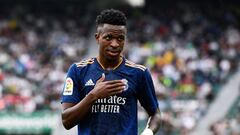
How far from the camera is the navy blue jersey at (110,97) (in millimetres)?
4906

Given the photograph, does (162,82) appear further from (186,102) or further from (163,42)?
(163,42)

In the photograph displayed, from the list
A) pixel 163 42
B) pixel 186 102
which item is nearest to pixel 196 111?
pixel 186 102

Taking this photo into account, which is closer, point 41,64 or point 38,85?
point 38,85

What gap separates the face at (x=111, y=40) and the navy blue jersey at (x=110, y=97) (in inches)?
6.8

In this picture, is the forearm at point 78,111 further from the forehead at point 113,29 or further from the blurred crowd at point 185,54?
the blurred crowd at point 185,54

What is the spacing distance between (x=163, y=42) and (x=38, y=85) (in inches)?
179

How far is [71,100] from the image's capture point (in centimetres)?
500

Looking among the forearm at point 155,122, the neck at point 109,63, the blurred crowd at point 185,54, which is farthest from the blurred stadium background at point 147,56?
the neck at point 109,63

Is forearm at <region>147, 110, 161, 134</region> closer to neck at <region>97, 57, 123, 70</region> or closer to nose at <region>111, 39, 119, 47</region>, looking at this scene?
neck at <region>97, 57, 123, 70</region>

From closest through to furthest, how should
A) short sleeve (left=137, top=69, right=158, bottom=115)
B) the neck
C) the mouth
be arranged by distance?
the mouth
the neck
short sleeve (left=137, top=69, right=158, bottom=115)

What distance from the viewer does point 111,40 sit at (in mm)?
4855

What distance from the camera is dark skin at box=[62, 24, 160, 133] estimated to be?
478 cm

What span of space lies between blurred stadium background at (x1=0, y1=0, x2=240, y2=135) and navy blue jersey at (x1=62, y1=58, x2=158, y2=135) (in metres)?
9.89

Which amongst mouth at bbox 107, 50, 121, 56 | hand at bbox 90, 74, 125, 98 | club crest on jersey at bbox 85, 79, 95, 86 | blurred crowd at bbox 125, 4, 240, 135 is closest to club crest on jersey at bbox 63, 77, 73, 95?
club crest on jersey at bbox 85, 79, 95, 86
